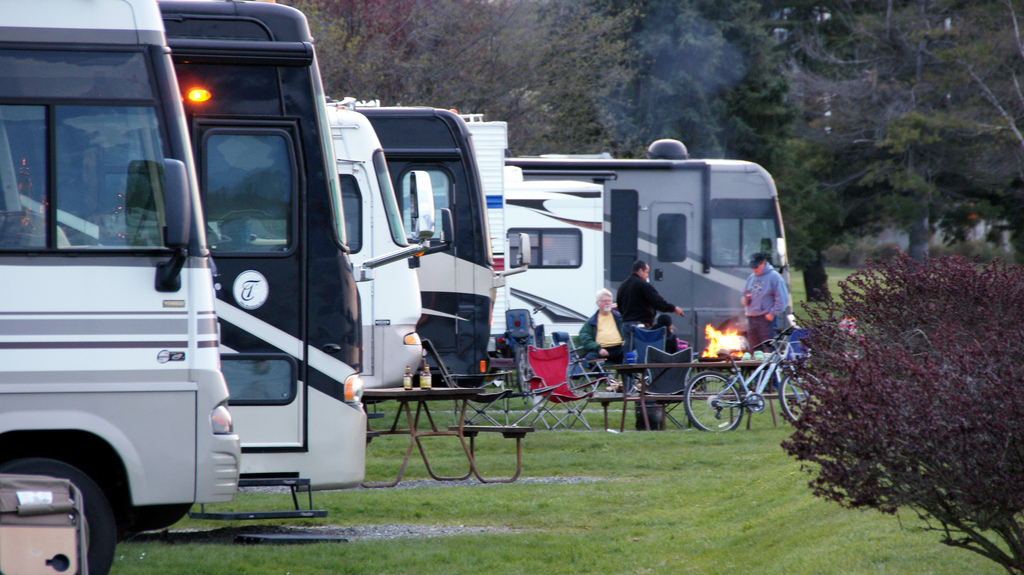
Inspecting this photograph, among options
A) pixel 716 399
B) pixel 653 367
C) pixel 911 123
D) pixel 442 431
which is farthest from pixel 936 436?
pixel 911 123

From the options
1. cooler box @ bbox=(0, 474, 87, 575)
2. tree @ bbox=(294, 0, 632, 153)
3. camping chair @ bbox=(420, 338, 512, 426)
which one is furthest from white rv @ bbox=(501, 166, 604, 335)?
cooler box @ bbox=(0, 474, 87, 575)

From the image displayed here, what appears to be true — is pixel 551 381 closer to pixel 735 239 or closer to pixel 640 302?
pixel 640 302

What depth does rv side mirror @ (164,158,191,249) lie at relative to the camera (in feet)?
15.6

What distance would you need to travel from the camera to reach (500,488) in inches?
356

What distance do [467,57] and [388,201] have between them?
11.2 meters

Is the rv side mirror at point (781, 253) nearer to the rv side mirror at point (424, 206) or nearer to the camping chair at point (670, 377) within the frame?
the camping chair at point (670, 377)

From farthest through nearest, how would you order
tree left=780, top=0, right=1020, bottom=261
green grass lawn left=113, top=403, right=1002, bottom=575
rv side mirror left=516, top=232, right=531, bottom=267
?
tree left=780, top=0, right=1020, bottom=261 → rv side mirror left=516, top=232, right=531, bottom=267 → green grass lawn left=113, top=403, right=1002, bottom=575

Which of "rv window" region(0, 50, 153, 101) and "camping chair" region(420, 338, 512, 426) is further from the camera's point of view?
"camping chair" region(420, 338, 512, 426)

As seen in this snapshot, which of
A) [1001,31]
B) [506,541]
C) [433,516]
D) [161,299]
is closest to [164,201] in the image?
[161,299]

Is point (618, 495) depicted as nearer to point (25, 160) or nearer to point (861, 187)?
point (25, 160)

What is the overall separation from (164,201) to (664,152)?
591 inches

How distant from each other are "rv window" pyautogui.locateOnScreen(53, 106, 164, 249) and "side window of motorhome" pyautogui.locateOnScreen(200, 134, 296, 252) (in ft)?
5.42

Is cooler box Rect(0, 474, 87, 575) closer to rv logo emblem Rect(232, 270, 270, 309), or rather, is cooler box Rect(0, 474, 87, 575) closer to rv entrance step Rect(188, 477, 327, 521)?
rv entrance step Rect(188, 477, 327, 521)

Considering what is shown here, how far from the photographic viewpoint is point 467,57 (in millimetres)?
20891
